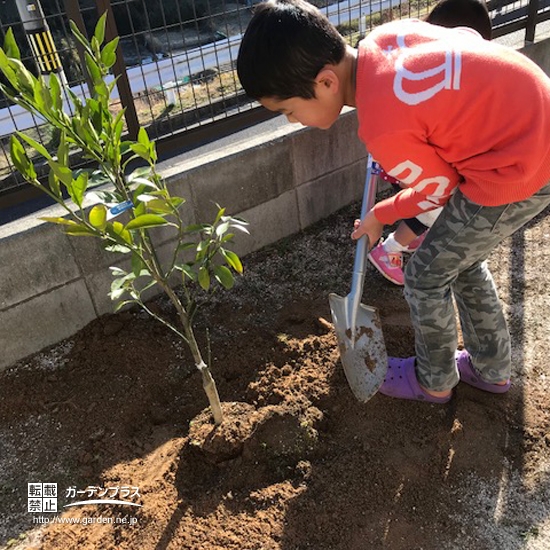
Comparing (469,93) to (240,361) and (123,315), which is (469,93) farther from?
(123,315)

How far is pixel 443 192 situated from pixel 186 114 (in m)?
2.01

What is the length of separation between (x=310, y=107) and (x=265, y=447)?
1250mm

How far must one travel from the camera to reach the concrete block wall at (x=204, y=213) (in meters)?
2.56

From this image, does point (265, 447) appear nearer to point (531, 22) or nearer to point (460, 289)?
point (460, 289)

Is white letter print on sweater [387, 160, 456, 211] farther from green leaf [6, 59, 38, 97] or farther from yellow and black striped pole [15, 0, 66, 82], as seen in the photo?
yellow and black striped pole [15, 0, 66, 82]

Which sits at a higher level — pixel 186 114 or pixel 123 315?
pixel 186 114

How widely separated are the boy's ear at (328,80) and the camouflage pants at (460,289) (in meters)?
0.55

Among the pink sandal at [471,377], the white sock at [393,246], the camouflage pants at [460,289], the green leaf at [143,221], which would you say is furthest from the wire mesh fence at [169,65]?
the pink sandal at [471,377]

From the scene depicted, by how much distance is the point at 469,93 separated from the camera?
1.63 meters

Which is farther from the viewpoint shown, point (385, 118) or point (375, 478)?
point (375, 478)

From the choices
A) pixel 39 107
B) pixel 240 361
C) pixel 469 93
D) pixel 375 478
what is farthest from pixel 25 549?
pixel 469 93

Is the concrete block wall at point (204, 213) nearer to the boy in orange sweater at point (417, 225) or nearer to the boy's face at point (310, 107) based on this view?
the boy in orange sweater at point (417, 225)

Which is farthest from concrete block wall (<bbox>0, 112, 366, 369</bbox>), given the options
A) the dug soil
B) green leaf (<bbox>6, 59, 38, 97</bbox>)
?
green leaf (<bbox>6, 59, 38, 97</bbox>)

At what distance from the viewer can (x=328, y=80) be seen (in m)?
1.67
